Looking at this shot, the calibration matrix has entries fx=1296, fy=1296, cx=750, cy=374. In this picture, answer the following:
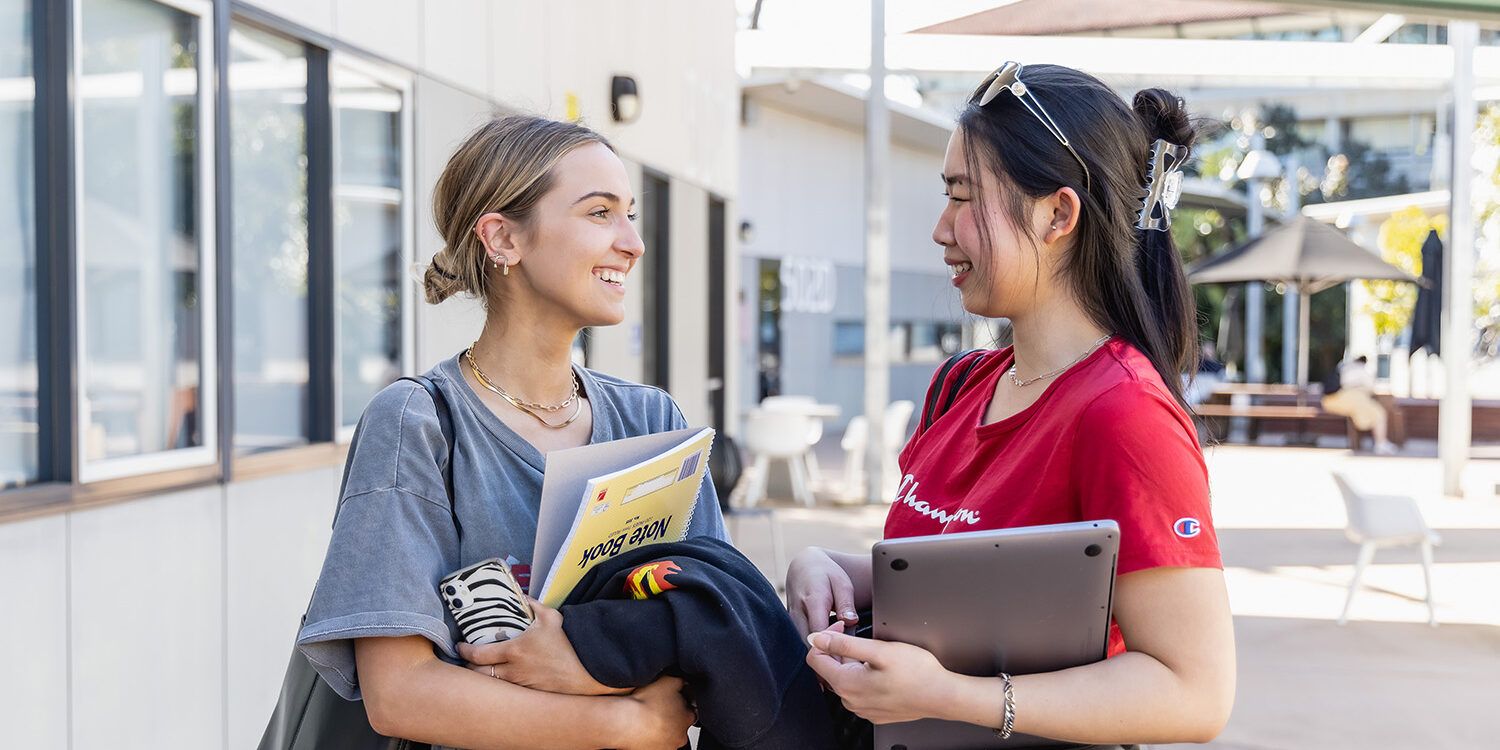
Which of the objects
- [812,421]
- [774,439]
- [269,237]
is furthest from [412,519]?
[812,421]

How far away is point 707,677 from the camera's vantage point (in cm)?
149

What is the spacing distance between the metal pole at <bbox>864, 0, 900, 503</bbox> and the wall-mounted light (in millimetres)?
3987

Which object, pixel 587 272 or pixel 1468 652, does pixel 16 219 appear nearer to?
pixel 587 272

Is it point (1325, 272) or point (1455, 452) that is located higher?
point (1325, 272)

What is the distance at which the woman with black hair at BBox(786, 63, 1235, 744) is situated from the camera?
1.32m

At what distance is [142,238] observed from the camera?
11.3 ft

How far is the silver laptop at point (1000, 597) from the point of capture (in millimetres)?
1311

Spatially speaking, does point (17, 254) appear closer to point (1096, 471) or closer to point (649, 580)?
point (649, 580)

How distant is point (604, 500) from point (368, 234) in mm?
3487

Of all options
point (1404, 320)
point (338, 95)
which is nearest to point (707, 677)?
point (338, 95)

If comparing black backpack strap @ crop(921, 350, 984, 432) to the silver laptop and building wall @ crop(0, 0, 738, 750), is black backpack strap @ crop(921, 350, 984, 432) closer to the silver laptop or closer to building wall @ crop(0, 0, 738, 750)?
the silver laptop

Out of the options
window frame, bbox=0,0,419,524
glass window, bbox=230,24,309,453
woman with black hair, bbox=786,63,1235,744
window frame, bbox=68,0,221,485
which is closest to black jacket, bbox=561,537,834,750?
woman with black hair, bbox=786,63,1235,744

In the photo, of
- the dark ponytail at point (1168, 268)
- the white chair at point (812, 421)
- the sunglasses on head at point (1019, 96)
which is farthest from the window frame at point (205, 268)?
the white chair at point (812, 421)

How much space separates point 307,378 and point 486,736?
310 cm
